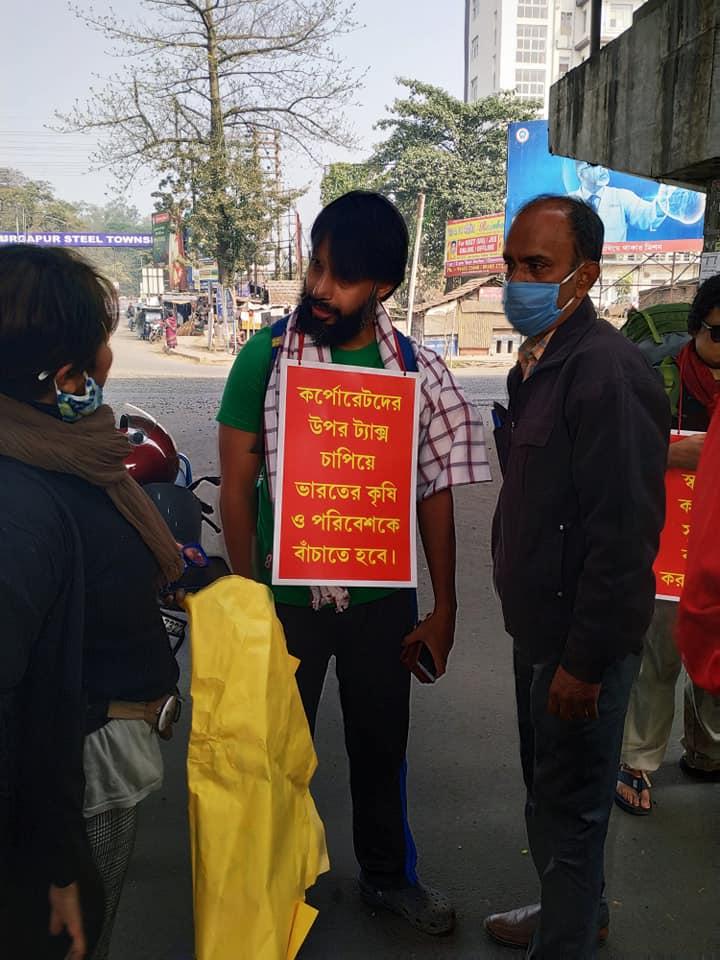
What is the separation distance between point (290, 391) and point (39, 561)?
83 centimetres

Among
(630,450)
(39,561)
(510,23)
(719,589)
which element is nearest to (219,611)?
(39,561)

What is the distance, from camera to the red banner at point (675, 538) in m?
2.51

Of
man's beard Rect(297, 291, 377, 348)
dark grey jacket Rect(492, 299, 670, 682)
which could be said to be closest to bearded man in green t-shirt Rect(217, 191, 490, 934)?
man's beard Rect(297, 291, 377, 348)

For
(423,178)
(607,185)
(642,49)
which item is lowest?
(642,49)

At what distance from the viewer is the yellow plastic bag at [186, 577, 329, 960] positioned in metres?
1.42

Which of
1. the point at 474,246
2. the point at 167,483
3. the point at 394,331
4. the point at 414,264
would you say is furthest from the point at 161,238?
the point at 394,331

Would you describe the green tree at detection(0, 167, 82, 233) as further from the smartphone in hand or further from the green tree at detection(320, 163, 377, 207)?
the smartphone in hand

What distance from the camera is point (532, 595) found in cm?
171

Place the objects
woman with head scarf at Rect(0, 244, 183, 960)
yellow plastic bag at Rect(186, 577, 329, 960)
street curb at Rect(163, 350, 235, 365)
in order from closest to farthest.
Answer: woman with head scarf at Rect(0, 244, 183, 960), yellow plastic bag at Rect(186, 577, 329, 960), street curb at Rect(163, 350, 235, 365)

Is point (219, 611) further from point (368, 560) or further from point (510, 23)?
point (510, 23)

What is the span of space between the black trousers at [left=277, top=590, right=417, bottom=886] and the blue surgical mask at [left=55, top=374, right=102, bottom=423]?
783 mm

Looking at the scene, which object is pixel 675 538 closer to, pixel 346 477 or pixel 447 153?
pixel 346 477

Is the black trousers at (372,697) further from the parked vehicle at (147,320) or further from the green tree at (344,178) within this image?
the green tree at (344,178)

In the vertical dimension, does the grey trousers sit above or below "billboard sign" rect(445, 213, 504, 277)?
below
